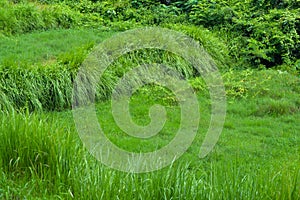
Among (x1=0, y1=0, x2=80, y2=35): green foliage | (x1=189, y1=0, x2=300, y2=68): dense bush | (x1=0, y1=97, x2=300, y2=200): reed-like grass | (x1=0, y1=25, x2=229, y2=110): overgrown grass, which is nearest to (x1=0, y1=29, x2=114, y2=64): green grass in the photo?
(x1=0, y1=25, x2=229, y2=110): overgrown grass

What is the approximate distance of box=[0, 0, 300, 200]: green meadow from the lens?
10.8ft

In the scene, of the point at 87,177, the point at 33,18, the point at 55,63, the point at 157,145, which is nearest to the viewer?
the point at 87,177

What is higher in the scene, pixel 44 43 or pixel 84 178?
pixel 44 43

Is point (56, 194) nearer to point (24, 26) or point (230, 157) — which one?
point (230, 157)

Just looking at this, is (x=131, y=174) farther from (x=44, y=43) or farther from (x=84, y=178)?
(x=44, y=43)

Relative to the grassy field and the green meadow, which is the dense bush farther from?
the grassy field

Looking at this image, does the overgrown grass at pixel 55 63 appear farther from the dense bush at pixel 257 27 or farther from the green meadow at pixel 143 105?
the dense bush at pixel 257 27

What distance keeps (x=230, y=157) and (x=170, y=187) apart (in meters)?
1.63

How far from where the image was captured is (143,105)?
6.12 meters

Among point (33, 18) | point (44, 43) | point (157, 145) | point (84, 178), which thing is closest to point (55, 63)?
point (44, 43)

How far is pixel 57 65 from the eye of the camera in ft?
20.9

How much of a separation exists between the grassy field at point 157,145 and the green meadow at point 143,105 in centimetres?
1

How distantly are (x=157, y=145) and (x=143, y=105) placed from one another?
1.23 meters

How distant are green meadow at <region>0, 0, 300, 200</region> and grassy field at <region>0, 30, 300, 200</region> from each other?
11 millimetres
